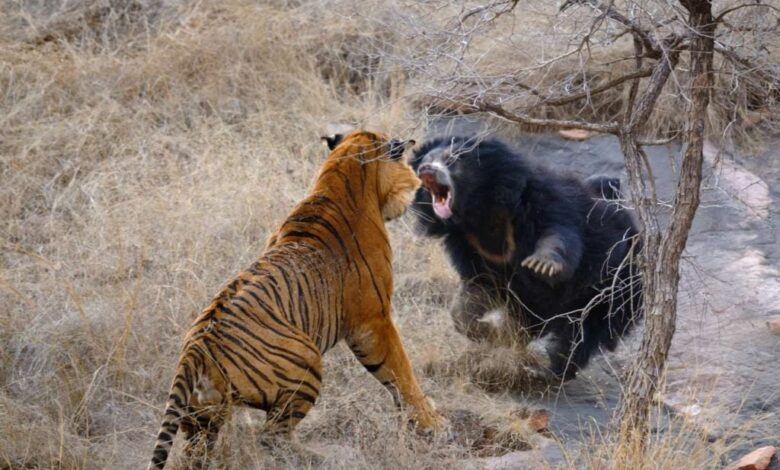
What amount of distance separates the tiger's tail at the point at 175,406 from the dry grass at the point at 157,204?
1.30 ft

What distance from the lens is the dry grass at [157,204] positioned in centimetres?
508

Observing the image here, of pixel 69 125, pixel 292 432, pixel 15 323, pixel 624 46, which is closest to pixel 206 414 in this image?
pixel 292 432

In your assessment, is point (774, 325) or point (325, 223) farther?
point (774, 325)

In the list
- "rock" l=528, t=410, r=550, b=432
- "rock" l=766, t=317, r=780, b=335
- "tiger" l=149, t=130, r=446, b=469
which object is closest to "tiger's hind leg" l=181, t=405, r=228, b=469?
"tiger" l=149, t=130, r=446, b=469

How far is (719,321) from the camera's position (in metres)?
6.36

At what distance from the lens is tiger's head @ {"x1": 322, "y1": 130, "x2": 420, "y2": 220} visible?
5.23m

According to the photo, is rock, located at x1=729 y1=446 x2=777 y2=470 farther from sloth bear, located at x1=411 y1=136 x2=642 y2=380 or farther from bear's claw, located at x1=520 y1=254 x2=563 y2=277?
bear's claw, located at x1=520 y1=254 x2=563 y2=277

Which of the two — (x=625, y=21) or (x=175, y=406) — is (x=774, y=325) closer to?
(x=625, y=21)

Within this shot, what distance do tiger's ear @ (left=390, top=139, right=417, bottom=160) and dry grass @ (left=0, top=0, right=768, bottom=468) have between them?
0.78 ft

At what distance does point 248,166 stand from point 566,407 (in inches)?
130

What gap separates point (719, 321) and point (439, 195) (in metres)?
1.85

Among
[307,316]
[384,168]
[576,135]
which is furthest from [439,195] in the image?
[576,135]

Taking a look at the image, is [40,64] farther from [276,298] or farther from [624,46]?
[276,298]

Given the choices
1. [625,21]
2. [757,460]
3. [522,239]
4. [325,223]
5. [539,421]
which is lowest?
[539,421]
